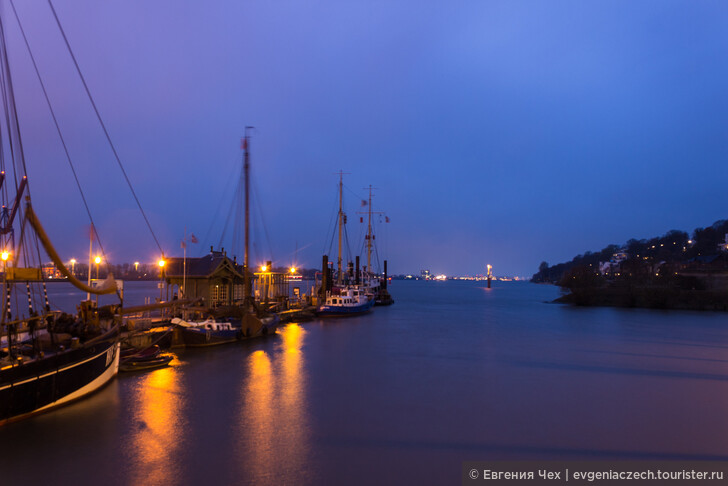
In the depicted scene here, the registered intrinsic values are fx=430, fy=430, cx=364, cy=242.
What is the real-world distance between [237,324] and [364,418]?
68.4 feet

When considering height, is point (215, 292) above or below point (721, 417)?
above

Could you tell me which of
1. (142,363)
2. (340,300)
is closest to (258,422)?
(142,363)

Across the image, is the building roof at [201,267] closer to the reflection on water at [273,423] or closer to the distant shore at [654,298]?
the reflection on water at [273,423]

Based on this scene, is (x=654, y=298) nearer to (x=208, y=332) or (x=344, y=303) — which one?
(x=344, y=303)

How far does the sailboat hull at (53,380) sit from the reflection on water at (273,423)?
6.10 meters

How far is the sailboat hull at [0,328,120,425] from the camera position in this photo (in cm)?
1326

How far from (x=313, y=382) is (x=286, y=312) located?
29.0 m

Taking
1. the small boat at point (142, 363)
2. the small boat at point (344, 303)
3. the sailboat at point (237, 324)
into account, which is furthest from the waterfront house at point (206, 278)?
the small boat at point (344, 303)

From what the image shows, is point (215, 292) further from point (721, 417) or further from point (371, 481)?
point (721, 417)

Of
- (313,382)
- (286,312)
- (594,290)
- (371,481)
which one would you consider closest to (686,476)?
(371,481)

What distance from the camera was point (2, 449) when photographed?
12.1 metres

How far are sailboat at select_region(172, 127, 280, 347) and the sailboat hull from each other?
402 inches

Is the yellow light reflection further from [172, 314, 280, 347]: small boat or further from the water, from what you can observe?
[172, 314, 280, 347]: small boat

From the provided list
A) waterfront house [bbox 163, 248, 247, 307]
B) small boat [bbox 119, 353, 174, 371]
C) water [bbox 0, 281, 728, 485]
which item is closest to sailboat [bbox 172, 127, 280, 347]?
water [bbox 0, 281, 728, 485]
